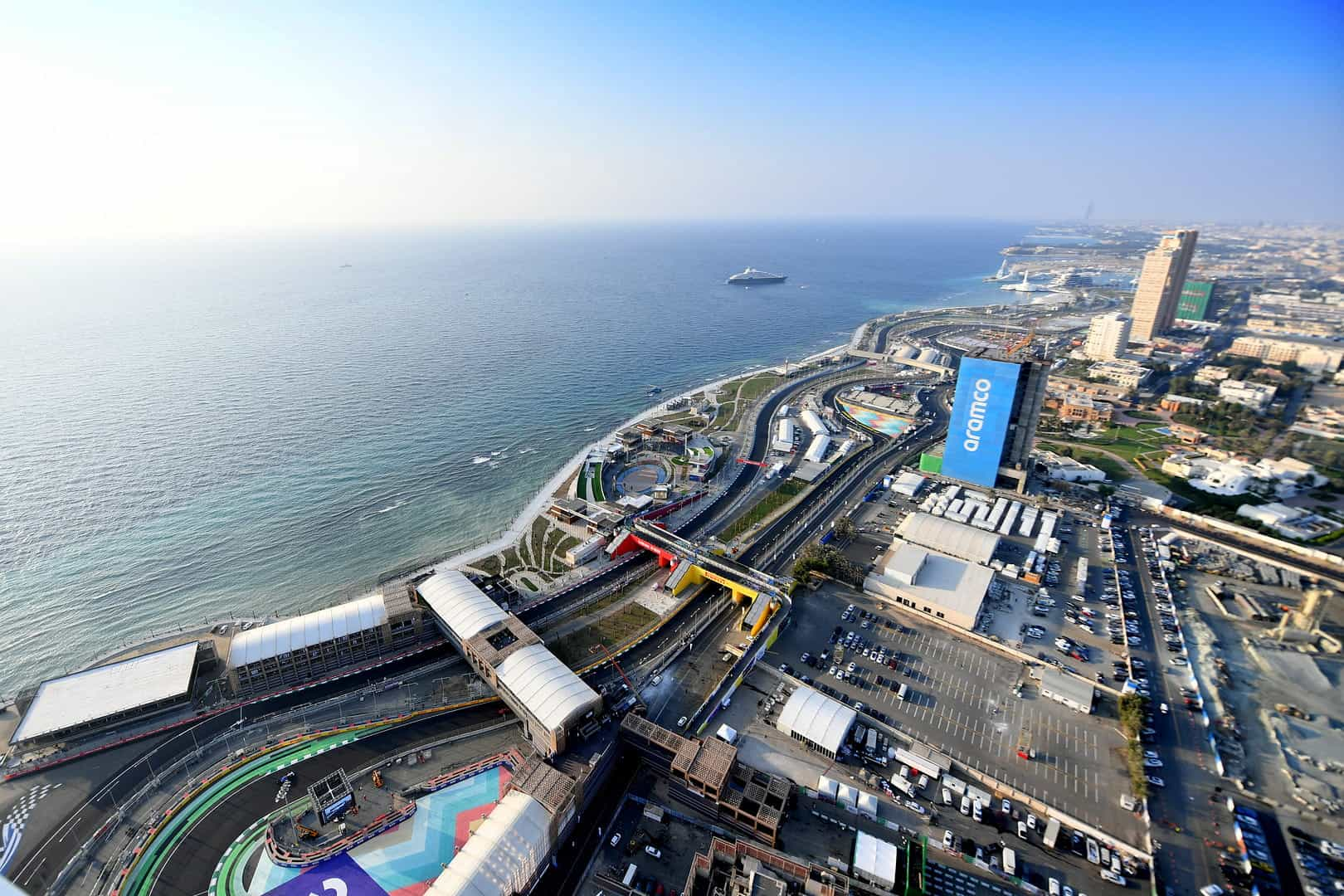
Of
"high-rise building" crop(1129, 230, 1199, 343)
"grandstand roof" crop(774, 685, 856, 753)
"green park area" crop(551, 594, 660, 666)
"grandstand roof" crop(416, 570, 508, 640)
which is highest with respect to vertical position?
"high-rise building" crop(1129, 230, 1199, 343)

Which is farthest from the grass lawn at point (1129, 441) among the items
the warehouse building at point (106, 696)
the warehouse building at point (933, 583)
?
the warehouse building at point (106, 696)

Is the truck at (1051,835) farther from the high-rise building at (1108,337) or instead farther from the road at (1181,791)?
the high-rise building at (1108,337)

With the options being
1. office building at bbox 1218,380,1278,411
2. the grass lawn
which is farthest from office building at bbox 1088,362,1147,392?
the grass lawn

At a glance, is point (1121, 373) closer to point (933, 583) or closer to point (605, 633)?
point (933, 583)

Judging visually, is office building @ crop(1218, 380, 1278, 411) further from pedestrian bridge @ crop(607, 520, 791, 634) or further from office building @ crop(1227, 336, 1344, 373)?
pedestrian bridge @ crop(607, 520, 791, 634)

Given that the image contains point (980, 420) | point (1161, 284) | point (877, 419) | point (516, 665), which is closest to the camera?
point (516, 665)

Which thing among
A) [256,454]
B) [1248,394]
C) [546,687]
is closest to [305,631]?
[546,687]

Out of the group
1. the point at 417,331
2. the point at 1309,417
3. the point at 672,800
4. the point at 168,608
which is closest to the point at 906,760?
the point at 672,800
